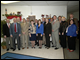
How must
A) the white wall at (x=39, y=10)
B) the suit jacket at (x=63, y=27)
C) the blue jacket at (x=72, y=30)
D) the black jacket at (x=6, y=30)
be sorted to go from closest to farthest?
the blue jacket at (x=72, y=30)
the suit jacket at (x=63, y=27)
the black jacket at (x=6, y=30)
the white wall at (x=39, y=10)

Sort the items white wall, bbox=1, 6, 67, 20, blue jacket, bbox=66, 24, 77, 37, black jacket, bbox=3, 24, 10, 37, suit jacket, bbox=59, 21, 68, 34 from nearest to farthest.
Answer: blue jacket, bbox=66, 24, 77, 37 → suit jacket, bbox=59, 21, 68, 34 → black jacket, bbox=3, 24, 10, 37 → white wall, bbox=1, 6, 67, 20

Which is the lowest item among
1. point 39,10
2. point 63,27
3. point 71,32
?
point 71,32

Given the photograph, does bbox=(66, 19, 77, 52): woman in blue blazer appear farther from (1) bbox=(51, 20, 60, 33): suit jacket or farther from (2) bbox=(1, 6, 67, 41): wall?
(2) bbox=(1, 6, 67, 41): wall

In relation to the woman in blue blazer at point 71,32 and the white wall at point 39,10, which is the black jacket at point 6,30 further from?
the woman in blue blazer at point 71,32

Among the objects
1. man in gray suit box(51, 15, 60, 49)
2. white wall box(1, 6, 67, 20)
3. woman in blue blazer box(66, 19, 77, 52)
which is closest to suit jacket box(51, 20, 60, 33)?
man in gray suit box(51, 15, 60, 49)

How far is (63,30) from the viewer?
345 centimetres

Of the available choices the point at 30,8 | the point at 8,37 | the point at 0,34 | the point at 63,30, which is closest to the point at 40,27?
the point at 63,30

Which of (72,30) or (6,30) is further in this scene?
(6,30)

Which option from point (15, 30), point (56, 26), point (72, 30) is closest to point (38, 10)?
point (56, 26)

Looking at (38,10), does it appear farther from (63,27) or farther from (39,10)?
(63,27)

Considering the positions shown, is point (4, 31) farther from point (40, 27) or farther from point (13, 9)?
point (13, 9)

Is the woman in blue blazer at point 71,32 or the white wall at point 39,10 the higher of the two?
the white wall at point 39,10

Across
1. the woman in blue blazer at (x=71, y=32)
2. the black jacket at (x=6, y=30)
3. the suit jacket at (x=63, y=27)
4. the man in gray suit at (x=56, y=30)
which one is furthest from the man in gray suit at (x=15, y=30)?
the woman in blue blazer at (x=71, y=32)

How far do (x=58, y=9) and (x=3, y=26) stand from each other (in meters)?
3.70
